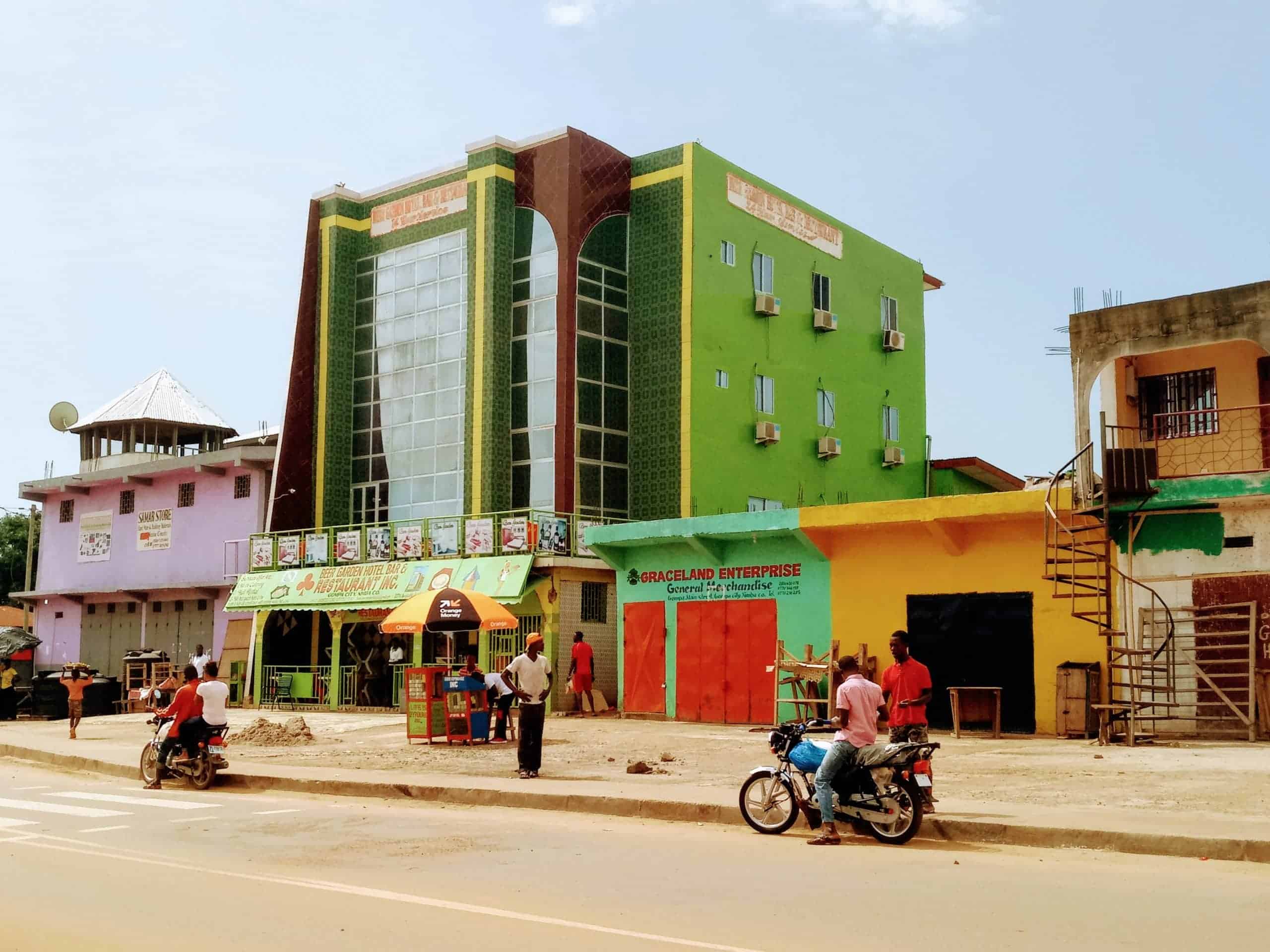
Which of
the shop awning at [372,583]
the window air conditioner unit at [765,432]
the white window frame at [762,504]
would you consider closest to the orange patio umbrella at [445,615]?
the shop awning at [372,583]

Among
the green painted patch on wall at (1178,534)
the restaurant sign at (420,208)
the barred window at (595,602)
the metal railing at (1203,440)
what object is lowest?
the barred window at (595,602)

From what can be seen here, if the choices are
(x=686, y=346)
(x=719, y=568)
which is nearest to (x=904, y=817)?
(x=719, y=568)

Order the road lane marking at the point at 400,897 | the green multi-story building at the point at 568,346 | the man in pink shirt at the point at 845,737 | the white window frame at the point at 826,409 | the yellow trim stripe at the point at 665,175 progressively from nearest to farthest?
the road lane marking at the point at 400,897 → the man in pink shirt at the point at 845,737 → the green multi-story building at the point at 568,346 → the yellow trim stripe at the point at 665,175 → the white window frame at the point at 826,409

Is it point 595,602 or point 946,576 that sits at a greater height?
point 946,576

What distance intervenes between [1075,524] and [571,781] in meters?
9.96

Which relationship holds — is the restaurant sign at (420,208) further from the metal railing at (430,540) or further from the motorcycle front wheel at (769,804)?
the motorcycle front wheel at (769,804)

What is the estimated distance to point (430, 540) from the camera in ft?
109

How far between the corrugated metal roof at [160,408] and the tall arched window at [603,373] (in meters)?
19.9

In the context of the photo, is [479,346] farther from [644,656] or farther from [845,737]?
[845,737]

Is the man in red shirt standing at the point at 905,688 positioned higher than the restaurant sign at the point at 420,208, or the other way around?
the restaurant sign at the point at 420,208

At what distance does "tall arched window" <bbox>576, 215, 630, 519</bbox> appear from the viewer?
114 feet

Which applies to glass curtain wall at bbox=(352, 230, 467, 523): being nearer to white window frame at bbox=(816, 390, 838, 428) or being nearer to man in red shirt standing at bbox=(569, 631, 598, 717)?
man in red shirt standing at bbox=(569, 631, 598, 717)

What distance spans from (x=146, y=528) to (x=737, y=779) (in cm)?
3283

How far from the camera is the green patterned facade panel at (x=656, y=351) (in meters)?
34.9
